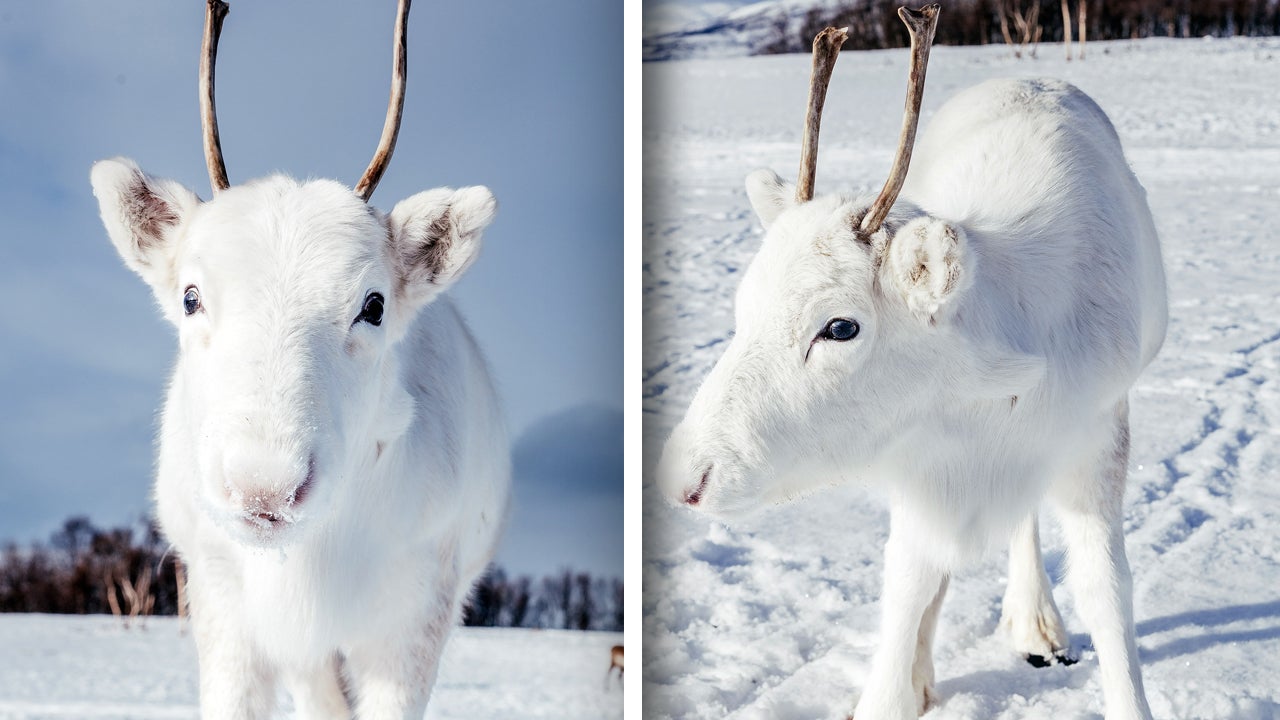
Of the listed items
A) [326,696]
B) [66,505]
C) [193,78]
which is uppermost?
[193,78]

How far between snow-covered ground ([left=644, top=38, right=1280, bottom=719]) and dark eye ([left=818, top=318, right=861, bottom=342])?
814mm

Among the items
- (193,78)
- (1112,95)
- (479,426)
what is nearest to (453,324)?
(479,426)

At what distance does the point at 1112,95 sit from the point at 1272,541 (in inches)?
36.9

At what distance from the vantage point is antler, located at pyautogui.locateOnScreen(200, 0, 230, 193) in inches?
51.6

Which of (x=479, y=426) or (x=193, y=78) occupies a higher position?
(x=193, y=78)

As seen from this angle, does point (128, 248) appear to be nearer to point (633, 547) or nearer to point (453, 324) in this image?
point (453, 324)

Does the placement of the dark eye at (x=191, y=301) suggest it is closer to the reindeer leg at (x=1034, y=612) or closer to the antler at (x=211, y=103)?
the antler at (x=211, y=103)

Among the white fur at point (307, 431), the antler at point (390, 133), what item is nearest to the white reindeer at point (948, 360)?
the white fur at point (307, 431)

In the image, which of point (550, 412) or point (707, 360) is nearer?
point (550, 412)

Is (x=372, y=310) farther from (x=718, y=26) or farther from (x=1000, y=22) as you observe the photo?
(x=1000, y=22)

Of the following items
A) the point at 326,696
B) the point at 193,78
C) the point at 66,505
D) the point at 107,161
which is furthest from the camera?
the point at 193,78

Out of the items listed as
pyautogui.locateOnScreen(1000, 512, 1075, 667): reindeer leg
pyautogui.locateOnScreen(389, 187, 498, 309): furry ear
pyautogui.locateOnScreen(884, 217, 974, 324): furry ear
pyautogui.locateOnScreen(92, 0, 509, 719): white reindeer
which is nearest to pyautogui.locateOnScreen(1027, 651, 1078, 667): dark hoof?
pyautogui.locateOnScreen(1000, 512, 1075, 667): reindeer leg

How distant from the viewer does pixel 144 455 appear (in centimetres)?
187

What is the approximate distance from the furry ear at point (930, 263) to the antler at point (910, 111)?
0.17 feet
